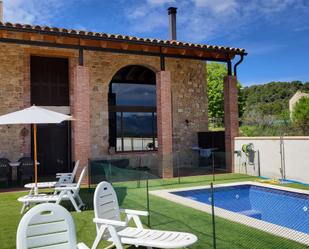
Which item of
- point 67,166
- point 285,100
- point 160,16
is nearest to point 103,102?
point 67,166

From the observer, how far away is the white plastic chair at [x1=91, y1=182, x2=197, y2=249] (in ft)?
13.0

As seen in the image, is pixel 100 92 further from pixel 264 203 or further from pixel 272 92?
pixel 272 92

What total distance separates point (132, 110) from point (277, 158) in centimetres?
625

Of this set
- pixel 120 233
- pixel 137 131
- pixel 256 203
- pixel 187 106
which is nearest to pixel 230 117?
pixel 187 106

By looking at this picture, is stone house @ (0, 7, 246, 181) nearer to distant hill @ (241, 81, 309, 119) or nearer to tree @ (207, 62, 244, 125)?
→ tree @ (207, 62, 244, 125)

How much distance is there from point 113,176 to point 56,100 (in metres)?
4.64

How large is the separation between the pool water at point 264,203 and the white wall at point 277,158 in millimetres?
1667

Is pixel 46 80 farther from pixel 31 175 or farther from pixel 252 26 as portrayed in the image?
pixel 252 26

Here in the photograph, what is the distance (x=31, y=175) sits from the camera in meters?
10.6

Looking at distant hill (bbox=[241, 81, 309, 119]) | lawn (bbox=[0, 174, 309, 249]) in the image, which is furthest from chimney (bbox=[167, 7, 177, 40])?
distant hill (bbox=[241, 81, 309, 119])

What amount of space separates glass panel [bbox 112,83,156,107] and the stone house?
0.04m

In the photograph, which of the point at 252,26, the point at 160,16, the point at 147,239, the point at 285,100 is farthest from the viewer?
the point at 285,100

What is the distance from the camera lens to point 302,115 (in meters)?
19.7

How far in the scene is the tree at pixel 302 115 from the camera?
18.4m
